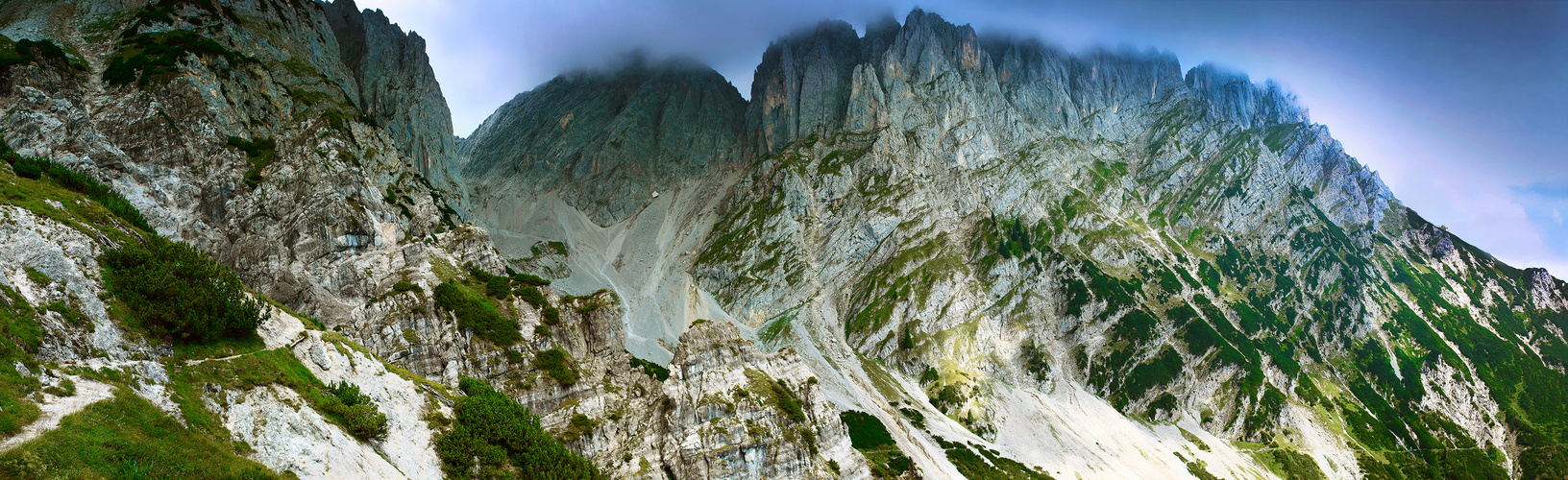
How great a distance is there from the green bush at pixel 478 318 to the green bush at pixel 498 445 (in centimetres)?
934

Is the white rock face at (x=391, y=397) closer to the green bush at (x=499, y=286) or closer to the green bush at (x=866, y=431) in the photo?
the green bush at (x=499, y=286)

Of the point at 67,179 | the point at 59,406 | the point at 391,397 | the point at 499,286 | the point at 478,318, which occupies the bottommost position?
the point at 59,406

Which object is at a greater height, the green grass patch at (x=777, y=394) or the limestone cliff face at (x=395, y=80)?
the limestone cliff face at (x=395, y=80)

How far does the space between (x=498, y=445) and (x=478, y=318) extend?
20.8 m

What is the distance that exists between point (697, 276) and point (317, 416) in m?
147

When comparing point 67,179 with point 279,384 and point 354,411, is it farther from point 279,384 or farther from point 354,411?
point 354,411

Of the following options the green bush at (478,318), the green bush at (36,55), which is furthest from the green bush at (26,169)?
the green bush at (36,55)

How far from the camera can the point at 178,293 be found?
94.3 feet

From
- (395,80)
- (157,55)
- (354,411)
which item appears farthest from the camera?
(395,80)

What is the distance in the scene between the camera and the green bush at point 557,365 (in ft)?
181

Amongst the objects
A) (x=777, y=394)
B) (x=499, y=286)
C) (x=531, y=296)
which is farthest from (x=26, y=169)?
(x=777, y=394)

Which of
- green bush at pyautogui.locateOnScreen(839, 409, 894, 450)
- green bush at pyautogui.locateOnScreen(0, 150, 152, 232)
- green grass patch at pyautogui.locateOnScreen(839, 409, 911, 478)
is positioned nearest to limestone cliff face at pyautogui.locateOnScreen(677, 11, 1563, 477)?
green bush at pyautogui.locateOnScreen(839, 409, 894, 450)

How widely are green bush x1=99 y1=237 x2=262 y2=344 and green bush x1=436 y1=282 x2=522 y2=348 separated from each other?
84.4 ft

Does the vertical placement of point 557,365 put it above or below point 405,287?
below
